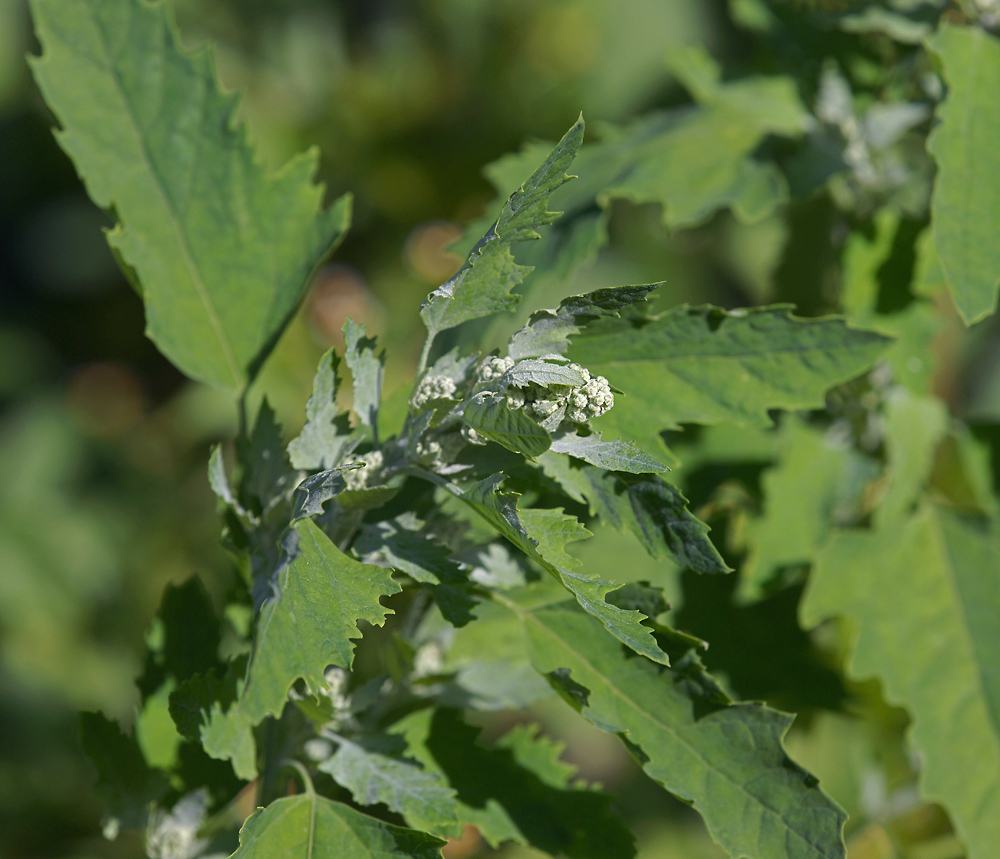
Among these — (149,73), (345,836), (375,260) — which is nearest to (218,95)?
(149,73)

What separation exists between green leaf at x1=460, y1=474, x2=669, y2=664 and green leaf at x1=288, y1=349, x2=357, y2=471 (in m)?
0.16

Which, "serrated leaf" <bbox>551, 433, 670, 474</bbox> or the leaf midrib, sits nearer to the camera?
"serrated leaf" <bbox>551, 433, 670, 474</bbox>

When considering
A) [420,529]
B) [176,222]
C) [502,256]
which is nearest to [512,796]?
[420,529]

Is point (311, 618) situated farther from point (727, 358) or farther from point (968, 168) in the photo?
point (968, 168)

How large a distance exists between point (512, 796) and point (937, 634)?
1.74 ft

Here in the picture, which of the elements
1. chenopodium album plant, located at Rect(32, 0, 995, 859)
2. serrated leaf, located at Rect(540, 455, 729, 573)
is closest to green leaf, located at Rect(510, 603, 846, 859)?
chenopodium album plant, located at Rect(32, 0, 995, 859)

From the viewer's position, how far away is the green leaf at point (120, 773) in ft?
2.57

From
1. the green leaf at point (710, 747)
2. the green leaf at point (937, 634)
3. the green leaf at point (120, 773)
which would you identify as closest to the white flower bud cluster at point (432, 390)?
the green leaf at point (710, 747)

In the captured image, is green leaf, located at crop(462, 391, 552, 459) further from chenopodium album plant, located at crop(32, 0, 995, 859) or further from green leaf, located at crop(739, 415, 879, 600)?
green leaf, located at crop(739, 415, 879, 600)

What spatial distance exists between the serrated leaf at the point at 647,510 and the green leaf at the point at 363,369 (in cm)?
15

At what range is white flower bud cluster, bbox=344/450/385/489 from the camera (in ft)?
2.20

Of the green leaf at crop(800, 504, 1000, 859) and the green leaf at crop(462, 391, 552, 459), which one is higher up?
the green leaf at crop(462, 391, 552, 459)

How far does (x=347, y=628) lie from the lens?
59cm

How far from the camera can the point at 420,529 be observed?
28.0 inches
